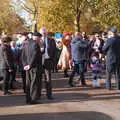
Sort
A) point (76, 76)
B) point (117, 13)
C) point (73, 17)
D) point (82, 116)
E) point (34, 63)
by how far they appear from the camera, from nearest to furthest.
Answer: point (82, 116)
point (34, 63)
point (76, 76)
point (117, 13)
point (73, 17)

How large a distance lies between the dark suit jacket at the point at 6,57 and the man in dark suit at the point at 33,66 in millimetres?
1450

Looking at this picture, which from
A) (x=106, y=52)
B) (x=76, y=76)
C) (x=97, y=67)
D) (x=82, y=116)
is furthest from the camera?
(x=76, y=76)

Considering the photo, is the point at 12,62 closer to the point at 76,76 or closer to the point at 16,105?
the point at 16,105

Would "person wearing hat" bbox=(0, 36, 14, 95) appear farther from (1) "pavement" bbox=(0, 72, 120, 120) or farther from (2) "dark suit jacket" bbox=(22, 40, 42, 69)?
(2) "dark suit jacket" bbox=(22, 40, 42, 69)

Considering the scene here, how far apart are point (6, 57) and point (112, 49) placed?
3343 millimetres

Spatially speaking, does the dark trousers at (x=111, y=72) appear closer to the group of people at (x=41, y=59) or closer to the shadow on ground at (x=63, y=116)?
the group of people at (x=41, y=59)

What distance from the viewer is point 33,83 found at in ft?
40.5

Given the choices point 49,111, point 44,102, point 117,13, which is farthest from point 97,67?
point 117,13

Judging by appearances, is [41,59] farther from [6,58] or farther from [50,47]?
[6,58]

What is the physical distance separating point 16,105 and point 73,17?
33372 millimetres

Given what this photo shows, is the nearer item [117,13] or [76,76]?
[76,76]

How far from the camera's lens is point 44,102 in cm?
1284

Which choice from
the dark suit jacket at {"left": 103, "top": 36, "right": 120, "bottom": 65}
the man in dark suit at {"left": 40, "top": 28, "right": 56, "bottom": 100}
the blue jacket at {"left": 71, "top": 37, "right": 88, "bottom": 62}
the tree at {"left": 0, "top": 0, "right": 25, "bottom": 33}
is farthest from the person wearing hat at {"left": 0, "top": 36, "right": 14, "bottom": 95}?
the tree at {"left": 0, "top": 0, "right": 25, "bottom": 33}

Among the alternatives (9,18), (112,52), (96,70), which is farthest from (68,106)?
(9,18)
